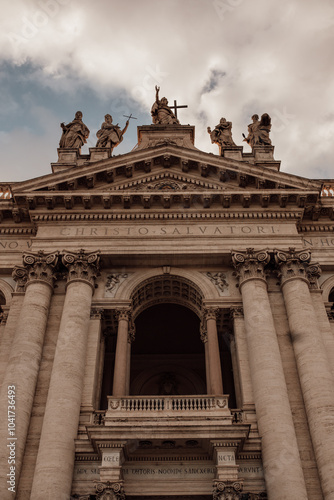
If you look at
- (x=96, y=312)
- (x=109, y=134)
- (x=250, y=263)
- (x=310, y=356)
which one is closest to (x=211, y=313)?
(x=250, y=263)

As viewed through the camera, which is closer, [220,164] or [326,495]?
[326,495]

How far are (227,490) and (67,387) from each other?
5.97 metres

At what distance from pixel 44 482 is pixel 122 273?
8.91 meters

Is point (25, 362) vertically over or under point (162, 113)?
under

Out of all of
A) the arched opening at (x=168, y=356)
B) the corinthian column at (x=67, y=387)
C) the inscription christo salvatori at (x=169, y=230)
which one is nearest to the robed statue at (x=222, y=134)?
the inscription christo salvatori at (x=169, y=230)

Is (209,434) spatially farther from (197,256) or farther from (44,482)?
(197,256)

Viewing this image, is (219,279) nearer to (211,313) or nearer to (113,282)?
(211,313)

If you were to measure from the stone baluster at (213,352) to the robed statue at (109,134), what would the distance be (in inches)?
442

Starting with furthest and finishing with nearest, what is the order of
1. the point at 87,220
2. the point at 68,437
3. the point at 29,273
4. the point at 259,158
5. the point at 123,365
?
the point at 259,158 → the point at 87,220 → the point at 29,273 → the point at 123,365 → the point at 68,437

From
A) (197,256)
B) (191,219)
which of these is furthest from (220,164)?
(197,256)

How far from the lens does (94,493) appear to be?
14781 mm

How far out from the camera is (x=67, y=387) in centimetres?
1666

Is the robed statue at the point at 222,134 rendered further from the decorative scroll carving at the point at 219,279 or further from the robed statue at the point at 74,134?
the decorative scroll carving at the point at 219,279

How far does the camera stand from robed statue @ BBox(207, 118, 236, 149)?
26141 mm
